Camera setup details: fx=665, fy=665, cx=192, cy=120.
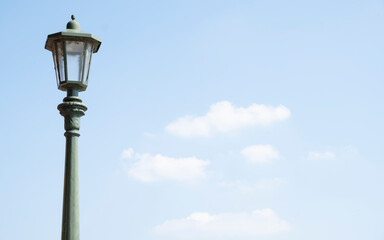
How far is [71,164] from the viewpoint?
29.5 feet

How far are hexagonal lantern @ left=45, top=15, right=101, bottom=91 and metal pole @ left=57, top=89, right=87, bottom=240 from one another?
19cm

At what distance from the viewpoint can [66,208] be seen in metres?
8.80

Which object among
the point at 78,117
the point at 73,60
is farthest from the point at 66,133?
the point at 73,60

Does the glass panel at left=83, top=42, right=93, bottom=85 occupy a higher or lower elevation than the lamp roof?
lower

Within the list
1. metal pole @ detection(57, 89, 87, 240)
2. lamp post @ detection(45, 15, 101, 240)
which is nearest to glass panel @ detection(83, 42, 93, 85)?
lamp post @ detection(45, 15, 101, 240)

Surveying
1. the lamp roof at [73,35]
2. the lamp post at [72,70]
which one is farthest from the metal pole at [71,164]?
the lamp roof at [73,35]

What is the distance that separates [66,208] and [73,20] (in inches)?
107

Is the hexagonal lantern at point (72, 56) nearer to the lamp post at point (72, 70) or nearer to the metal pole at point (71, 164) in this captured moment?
the lamp post at point (72, 70)

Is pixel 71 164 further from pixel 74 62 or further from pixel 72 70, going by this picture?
pixel 74 62

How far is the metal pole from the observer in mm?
8758

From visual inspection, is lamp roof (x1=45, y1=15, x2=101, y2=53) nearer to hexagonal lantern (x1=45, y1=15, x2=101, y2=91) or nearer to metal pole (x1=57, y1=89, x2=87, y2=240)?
hexagonal lantern (x1=45, y1=15, x2=101, y2=91)

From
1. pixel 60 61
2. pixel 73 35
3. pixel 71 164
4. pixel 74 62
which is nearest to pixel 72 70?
pixel 74 62

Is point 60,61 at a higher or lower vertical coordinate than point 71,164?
higher

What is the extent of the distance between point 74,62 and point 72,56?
0.09 m
